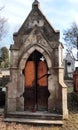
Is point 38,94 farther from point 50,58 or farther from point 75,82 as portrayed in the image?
point 75,82

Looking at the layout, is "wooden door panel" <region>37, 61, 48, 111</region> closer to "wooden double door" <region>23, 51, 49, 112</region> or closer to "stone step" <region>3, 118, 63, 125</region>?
"wooden double door" <region>23, 51, 49, 112</region>

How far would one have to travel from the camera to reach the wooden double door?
12.4 m

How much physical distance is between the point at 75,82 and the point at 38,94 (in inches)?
134

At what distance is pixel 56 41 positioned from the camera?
40.2 feet

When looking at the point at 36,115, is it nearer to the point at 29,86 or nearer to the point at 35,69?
the point at 29,86

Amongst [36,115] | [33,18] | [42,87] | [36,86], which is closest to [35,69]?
[36,86]

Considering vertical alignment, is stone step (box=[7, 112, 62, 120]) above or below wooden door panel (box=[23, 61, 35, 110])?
below

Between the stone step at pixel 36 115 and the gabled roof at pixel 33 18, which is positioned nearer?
the stone step at pixel 36 115

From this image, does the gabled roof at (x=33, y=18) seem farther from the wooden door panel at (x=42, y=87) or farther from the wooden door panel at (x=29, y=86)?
the wooden door panel at (x=42, y=87)

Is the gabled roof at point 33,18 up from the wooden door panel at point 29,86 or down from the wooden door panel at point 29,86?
up

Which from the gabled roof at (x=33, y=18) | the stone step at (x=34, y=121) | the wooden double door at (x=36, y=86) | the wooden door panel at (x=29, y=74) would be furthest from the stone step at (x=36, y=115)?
the gabled roof at (x=33, y=18)

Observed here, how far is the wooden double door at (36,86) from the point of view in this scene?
1238cm

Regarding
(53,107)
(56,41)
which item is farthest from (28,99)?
(56,41)

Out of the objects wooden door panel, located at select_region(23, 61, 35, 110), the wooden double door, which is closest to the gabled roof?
the wooden double door
